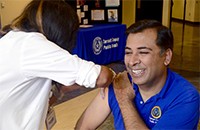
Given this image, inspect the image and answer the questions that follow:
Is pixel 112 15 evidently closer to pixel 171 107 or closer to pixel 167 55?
pixel 167 55

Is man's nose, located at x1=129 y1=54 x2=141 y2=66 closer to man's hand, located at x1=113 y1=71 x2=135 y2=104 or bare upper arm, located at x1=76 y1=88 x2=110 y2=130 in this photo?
man's hand, located at x1=113 y1=71 x2=135 y2=104

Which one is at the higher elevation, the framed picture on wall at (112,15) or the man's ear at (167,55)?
the man's ear at (167,55)

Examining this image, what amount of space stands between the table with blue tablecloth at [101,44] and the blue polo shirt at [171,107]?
355 centimetres

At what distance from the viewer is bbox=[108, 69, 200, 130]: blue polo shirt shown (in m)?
1.28

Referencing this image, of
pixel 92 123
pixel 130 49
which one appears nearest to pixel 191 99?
pixel 130 49

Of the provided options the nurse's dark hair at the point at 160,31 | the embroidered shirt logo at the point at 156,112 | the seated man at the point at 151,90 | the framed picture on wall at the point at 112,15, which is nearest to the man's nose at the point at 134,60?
the seated man at the point at 151,90

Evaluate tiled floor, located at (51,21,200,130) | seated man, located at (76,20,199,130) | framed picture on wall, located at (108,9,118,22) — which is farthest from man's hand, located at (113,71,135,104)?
framed picture on wall, located at (108,9,118,22)

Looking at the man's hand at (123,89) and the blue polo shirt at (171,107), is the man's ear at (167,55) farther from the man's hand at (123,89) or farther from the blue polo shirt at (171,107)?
the man's hand at (123,89)

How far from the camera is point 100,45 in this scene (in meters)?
5.49

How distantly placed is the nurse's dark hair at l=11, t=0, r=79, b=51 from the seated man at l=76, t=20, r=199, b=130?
1.09ft

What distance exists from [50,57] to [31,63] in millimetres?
69

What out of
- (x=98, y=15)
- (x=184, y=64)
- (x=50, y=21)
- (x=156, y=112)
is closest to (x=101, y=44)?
(x=98, y=15)

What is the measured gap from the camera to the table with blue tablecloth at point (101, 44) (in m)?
5.14

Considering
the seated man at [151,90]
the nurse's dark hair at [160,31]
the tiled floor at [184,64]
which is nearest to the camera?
the seated man at [151,90]
